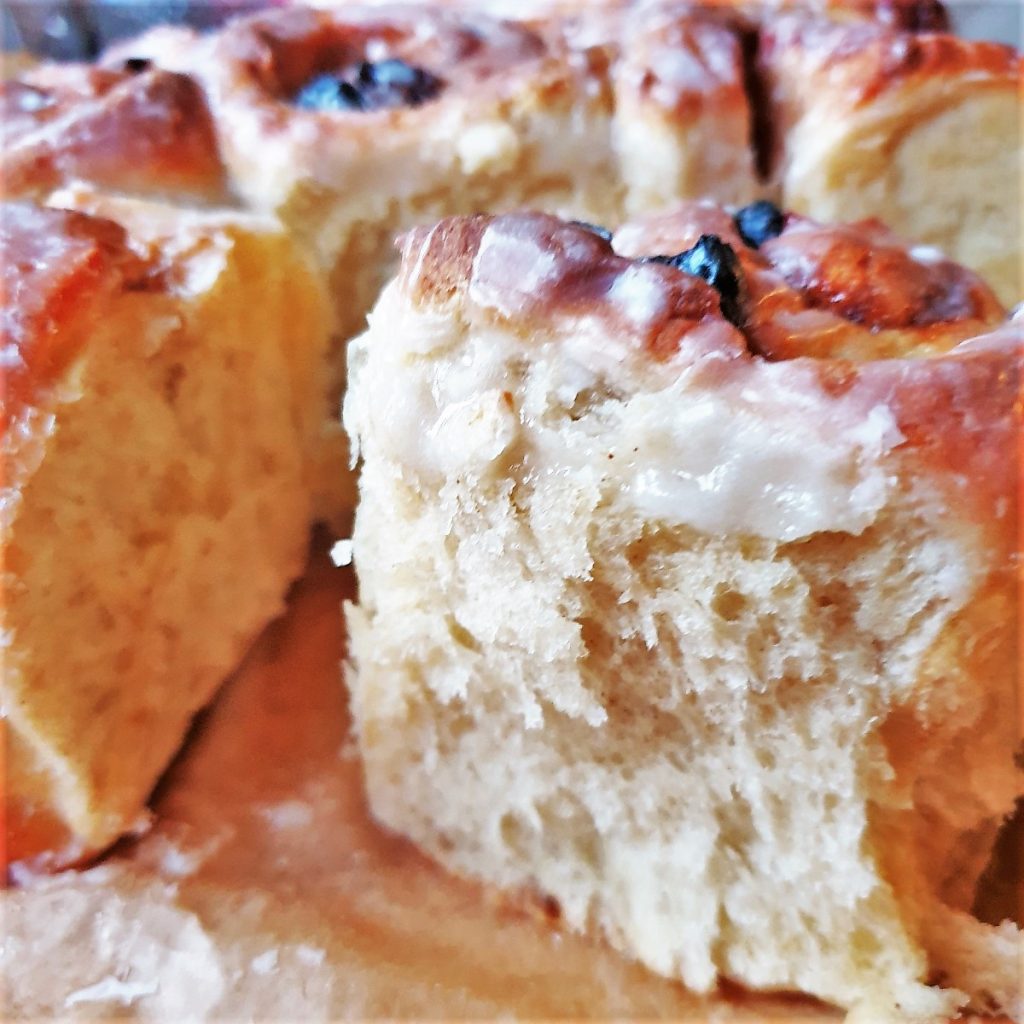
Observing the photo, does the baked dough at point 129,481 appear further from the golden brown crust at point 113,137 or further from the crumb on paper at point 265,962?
the crumb on paper at point 265,962

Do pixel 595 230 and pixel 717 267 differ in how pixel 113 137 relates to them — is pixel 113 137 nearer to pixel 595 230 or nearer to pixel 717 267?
pixel 595 230

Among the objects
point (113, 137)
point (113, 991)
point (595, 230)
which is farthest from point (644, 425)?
point (113, 137)

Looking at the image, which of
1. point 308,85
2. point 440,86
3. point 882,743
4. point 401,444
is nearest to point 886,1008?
point 882,743

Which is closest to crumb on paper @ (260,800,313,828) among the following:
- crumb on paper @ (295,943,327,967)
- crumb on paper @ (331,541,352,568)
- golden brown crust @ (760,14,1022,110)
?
crumb on paper @ (295,943,327,967)

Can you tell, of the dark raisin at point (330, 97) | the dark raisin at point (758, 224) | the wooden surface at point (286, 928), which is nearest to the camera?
the wooden surface at point (286, 928)

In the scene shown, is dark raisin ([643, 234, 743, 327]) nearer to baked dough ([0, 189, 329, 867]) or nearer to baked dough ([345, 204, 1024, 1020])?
baked dough ([345, 204, 1024, 1020])

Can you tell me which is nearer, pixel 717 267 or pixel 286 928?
pixel 717 267

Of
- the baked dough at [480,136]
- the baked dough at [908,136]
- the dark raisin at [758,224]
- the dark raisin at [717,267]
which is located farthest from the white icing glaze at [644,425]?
the baked dough at [908,136]
